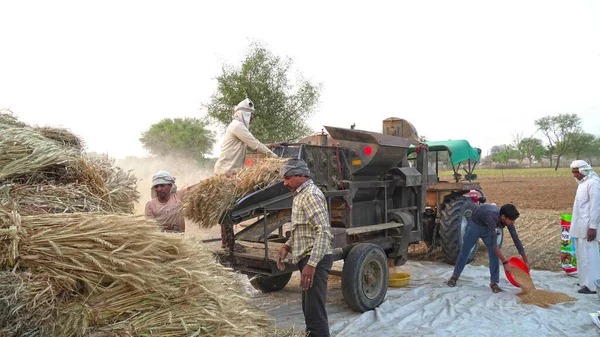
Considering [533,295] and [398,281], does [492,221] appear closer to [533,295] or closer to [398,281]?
[533,295]

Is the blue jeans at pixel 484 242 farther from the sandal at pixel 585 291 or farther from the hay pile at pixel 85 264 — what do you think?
the hay pile at pixel 85 264

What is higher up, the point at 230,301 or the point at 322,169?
the point at 322,169

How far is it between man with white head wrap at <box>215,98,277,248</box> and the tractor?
24 cm

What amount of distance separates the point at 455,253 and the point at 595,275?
250cm

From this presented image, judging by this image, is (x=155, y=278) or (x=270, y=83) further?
(x=270, y=83)

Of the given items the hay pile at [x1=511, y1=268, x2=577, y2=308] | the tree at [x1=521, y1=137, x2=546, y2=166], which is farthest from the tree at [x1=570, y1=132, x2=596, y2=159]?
the hay pile at [x1=511, y1=268, x2=577, y2=308]

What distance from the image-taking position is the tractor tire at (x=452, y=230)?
8.65 metres

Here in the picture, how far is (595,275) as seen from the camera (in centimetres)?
659

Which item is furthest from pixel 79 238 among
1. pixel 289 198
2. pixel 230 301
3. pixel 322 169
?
pixel 322 169

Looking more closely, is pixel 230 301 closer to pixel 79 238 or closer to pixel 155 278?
pixel 155 278

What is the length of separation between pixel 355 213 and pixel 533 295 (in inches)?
109

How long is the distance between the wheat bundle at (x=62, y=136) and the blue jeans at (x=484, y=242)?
5.85m

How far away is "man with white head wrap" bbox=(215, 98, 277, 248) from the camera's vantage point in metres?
5.82

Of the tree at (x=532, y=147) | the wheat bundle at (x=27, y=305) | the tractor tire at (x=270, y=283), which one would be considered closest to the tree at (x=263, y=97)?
the tractor tire at (x=270, y=283)
